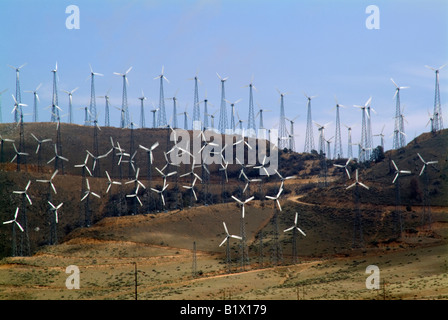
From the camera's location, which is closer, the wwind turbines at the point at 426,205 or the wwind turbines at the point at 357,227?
the wwind turbines at the point at 357,227

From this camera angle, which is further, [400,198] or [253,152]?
[253,152]

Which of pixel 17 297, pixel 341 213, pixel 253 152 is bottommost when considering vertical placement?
pixel 17 297

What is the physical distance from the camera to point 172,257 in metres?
111

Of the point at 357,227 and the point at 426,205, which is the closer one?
the point at 357,227

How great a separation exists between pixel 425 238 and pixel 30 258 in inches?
2911

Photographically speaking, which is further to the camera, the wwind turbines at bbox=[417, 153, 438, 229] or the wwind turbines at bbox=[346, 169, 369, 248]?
the wwind turbines at bbox=[417, 153, 438, 229]

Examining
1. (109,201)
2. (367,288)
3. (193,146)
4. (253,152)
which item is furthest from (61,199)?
(367,288)

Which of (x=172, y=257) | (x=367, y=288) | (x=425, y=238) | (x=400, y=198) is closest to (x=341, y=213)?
(x=400, y=198)

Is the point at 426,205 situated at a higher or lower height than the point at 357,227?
higher

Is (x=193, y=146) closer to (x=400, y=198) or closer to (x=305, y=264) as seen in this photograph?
(x=400, y=198)

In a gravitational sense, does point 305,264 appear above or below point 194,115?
below
